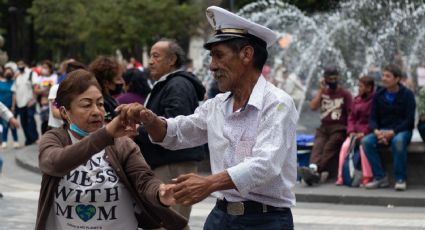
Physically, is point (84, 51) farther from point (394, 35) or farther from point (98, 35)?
point (394, 35)

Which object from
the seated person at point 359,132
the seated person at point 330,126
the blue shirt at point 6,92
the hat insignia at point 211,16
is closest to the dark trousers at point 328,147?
the seated person at point 330,126

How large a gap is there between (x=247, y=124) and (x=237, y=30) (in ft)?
1.41

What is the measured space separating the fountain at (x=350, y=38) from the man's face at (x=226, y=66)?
19.4 metres

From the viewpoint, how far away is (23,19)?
7350 centimetres

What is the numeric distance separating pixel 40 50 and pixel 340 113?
73.8 m

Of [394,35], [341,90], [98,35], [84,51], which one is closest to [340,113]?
→ [341,90]

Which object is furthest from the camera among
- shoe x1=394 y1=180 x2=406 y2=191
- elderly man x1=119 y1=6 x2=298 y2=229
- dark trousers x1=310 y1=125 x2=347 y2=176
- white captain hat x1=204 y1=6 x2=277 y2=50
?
dark trousers x1=310 y1=125 x2=347 y2=176

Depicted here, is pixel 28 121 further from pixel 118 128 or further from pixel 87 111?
pixel 118 128

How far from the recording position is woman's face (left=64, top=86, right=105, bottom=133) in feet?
16.5

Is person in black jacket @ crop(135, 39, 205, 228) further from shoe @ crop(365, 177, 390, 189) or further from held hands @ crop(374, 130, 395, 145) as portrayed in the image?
shoe @ crop(365, 177, 390, 189)

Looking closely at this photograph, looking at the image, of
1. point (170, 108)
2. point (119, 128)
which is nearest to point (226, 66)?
point (119, 128)

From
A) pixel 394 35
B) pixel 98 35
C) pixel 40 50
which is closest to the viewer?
pixel 394 35

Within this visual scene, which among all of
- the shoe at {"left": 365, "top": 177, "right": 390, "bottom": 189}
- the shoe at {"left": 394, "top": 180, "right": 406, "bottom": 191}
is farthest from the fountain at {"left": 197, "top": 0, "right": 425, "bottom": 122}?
the shoe at {"left": 394, "top": 180, "right": 406, "bottom": 191}

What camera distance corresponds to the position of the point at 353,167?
14469 millimetres
